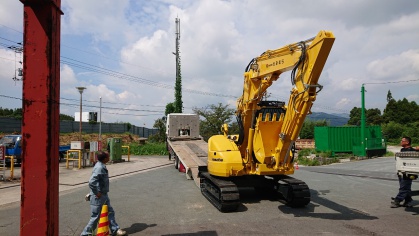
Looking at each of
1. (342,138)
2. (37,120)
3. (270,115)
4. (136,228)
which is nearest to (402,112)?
(342,138)

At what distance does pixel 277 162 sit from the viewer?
28.1 ft

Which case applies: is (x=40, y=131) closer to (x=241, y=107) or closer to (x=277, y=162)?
(x=277, y=162)

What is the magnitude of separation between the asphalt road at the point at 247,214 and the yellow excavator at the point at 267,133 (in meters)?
0.52

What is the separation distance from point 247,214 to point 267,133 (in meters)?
2.22

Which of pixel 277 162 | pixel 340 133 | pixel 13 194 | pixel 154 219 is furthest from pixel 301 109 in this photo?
pixel 340 133

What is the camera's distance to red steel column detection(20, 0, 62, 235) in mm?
4141

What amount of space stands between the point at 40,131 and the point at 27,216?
1.06 meters

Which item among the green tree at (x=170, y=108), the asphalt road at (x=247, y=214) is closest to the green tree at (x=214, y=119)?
the green tree at (x=170, y=108)

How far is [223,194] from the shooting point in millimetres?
8672

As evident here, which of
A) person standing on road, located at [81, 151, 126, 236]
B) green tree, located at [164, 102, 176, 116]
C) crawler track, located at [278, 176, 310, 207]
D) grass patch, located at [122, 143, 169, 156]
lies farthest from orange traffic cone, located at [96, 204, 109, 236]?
green tree, located at [164, 102, 176, 116]

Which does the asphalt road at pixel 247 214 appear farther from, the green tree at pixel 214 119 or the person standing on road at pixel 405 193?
the green tree at pixel 214 119

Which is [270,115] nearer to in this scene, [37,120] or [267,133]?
[267,133]

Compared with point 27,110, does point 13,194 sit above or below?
below

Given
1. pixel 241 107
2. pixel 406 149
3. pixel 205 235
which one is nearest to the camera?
pixel 205 235
